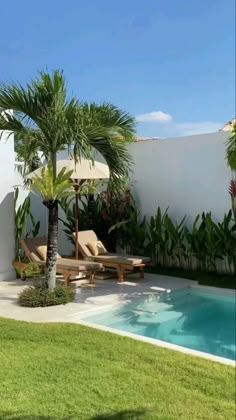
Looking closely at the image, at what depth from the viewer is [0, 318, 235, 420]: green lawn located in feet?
14.7

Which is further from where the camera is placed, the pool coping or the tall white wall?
the tall white wall

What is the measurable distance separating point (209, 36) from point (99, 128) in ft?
17.9

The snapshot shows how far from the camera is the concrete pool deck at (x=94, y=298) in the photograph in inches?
312

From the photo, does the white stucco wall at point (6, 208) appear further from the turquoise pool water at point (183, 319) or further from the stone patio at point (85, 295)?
the turquoise pool water at point (183, 319)

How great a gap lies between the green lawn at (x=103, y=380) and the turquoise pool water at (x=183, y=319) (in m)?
1.75

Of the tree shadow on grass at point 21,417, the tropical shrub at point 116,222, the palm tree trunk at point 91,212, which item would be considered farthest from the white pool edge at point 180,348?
the palm tree trunk at point 91,212

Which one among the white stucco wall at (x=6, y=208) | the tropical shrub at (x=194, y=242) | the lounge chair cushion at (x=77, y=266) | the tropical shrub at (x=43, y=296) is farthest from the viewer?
the tropical shrub at (x=194, y=242)

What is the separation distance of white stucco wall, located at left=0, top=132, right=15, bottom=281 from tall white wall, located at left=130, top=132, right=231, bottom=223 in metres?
4.67

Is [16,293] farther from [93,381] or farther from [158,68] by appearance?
[158,68]

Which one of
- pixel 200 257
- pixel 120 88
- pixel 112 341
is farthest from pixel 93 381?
pixel 120 88

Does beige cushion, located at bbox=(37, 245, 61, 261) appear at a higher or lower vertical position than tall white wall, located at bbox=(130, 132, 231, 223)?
lower

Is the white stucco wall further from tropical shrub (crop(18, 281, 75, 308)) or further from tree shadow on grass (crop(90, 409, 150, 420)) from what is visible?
tree shadow on grass (crop(90, 409, 150, 420))

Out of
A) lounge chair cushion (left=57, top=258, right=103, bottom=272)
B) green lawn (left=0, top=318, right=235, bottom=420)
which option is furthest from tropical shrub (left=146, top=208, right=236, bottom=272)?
green lawn (left=0, top=318, right=235, bottom=420)

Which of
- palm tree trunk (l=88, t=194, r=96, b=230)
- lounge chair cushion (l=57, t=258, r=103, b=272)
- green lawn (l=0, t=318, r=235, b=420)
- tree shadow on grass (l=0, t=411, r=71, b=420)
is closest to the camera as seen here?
tree shadow on grass (l=0, t=411, r=71, b=420)
